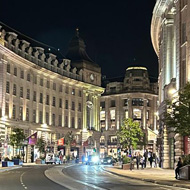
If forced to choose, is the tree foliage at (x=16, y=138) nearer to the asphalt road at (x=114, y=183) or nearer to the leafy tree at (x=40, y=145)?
the leafy tree at (x=40, y=145)

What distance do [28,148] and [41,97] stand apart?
1250 cm

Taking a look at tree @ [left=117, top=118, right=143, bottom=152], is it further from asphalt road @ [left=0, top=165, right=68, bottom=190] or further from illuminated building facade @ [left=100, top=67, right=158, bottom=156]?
illuminated building facade @ [left=100, top=67, right=158, bottom=156]

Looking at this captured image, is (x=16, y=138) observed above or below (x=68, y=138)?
below

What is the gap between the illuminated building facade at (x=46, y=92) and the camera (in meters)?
84.0

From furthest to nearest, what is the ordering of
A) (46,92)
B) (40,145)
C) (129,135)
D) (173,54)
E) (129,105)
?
(129,105)
(46,92)
(40,145)
(129,135)
(173,54)

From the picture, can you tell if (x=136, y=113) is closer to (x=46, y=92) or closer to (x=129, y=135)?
(x=46, y=92)

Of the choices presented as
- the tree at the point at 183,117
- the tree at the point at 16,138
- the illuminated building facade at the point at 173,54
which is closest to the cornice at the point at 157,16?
the illuminated building facade at the point at 173,54

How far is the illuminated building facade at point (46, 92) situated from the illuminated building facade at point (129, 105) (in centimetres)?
1795

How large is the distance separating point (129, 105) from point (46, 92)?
145 feet

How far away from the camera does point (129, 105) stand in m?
141

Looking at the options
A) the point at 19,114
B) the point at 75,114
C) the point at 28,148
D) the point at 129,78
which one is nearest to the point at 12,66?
the point at 19,114

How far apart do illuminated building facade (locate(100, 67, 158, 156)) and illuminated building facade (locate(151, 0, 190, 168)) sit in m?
73.4

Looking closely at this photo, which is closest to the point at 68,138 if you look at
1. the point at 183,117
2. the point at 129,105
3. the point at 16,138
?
the point at 16,138

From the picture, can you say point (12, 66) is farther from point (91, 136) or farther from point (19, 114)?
point (91, 136)
